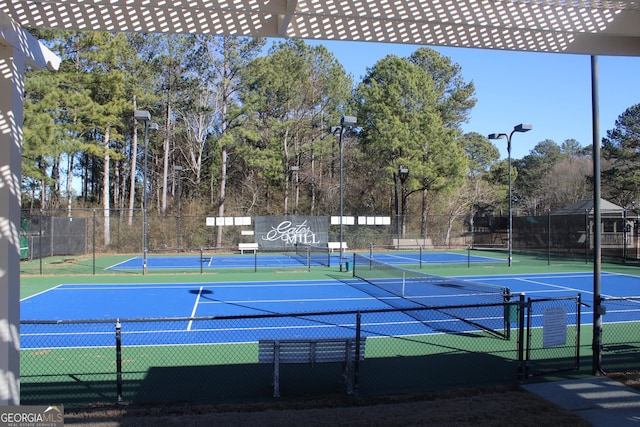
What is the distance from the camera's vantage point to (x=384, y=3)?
4676mm

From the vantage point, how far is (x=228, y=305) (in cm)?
1509

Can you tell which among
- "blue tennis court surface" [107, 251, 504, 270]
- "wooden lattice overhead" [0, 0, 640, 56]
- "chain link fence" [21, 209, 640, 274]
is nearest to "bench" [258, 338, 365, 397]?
"wooden lattice overhead" [0, 0, 640, 56]

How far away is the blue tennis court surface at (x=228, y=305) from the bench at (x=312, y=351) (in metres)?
2.32

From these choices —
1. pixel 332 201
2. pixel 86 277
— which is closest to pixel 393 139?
pixel 332 201

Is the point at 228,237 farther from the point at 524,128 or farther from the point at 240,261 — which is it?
the point at 524,128

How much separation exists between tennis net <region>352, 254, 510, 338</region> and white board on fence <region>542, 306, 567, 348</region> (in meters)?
0.75

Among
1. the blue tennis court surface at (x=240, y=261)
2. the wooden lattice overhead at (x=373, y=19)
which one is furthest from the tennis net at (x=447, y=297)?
the blue tennis court surface at (x=240, y=261)

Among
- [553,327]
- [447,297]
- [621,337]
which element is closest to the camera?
[553,327]

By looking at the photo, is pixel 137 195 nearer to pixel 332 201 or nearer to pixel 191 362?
pixel 332 201

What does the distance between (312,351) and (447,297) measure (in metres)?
7.58

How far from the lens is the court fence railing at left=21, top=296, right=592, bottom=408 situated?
275 inches

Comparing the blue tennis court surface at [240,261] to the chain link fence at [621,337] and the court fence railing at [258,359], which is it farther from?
the court fence railing at [258,359]

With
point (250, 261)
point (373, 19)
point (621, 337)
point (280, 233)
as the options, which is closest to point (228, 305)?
point (621, 337)

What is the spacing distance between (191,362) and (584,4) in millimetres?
7711
